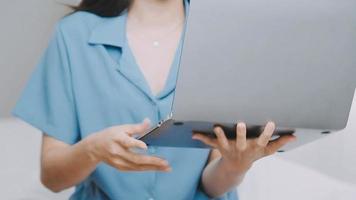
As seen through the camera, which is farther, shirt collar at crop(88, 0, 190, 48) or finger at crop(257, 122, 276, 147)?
shirt collar at crop(88, 0, 190, 48)

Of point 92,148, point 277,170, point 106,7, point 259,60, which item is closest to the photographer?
point 259,60

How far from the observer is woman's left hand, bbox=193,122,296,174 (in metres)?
0.61

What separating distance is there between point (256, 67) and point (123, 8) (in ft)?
1.43

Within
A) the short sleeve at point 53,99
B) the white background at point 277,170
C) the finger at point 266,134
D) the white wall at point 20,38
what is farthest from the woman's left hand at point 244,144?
the white wall at point 20,38

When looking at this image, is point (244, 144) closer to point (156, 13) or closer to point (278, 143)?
point (278, 143)

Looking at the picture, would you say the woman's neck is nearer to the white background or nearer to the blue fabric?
the blue fabric

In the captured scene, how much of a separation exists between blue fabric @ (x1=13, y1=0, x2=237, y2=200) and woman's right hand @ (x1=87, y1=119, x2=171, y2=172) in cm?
16

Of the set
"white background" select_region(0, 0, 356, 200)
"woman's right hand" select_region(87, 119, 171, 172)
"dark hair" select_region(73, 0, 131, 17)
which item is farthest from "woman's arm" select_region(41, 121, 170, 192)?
"white background" select_region(0, 0, 356, 200)

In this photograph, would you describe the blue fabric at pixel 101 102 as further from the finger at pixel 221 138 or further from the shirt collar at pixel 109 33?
the finger at pixel 221 138

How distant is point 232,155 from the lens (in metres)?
0.71

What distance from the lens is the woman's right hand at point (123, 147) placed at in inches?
23.6

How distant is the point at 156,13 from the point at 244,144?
0.38m

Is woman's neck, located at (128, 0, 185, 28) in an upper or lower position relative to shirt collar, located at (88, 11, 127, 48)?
upper

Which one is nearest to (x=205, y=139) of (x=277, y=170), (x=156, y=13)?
(x=156, y=13)
